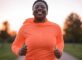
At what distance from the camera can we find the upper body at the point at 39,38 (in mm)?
5188

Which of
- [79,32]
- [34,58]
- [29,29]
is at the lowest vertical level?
[79,32]

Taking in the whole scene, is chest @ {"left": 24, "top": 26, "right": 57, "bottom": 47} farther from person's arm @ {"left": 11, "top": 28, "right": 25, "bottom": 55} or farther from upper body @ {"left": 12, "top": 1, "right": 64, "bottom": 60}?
person's arm @ {"left": 11, "top": 28, "right": 25, "bottom": 55}

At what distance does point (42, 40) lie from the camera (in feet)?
17.1

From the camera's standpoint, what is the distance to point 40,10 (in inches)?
211

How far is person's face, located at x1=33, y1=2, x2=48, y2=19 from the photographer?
532 cm

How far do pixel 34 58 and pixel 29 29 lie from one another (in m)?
→ 0.43

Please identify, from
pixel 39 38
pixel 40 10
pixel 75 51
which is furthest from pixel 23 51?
pixel 75 51

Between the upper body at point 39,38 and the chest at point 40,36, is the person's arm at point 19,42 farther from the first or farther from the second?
the chest at point 40,36

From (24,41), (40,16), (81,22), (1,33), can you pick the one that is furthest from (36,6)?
(81,22)

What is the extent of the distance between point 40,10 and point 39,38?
423 mm

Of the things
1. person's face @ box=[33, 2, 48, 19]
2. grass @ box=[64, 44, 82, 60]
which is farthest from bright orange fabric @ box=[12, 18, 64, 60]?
grass @ box=[64, 44, 82, 60]

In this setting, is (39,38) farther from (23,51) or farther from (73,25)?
(73,25)

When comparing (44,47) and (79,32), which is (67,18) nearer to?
(79,32)

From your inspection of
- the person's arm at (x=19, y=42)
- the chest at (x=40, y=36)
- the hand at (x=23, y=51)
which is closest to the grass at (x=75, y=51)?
the person's arm at (x=19, y=42)
